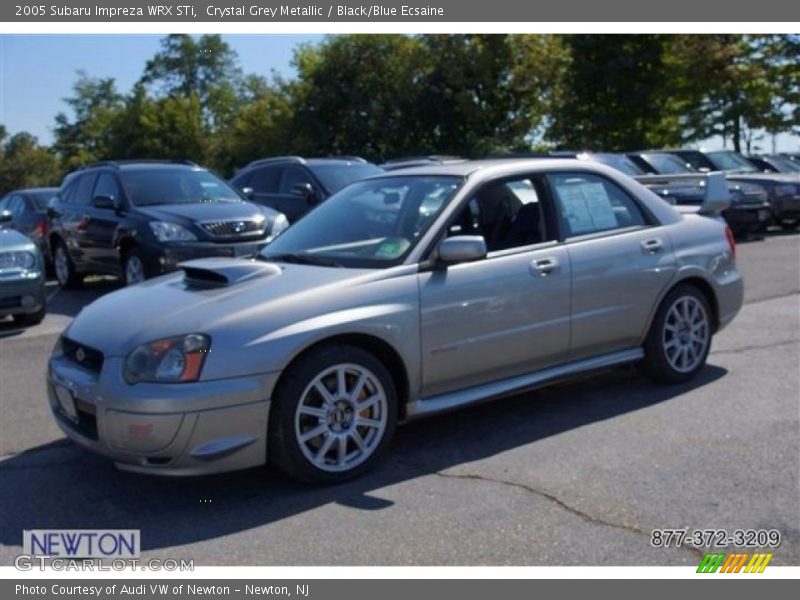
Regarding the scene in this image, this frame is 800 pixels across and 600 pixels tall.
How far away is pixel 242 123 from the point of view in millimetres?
42750

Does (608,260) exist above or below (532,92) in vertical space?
below

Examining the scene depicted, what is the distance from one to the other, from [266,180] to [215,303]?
9611 mm

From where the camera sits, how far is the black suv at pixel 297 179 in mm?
13203

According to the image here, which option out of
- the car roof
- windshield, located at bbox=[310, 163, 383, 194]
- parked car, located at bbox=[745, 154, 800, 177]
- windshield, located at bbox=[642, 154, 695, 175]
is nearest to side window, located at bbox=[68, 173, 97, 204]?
windshield, located at bbox=[310, 163, 383, 194]

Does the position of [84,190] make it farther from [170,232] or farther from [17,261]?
[17,261]

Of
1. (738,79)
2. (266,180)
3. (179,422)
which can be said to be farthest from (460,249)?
(738,79)

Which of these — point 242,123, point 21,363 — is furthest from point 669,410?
point 242,123

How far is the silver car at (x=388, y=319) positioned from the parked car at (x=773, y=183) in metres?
11.7

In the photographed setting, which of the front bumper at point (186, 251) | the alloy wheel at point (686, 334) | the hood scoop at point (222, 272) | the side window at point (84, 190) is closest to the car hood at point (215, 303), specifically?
the hood scoop at point (222, 272)

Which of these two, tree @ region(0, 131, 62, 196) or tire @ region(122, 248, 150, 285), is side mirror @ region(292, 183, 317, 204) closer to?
tire @ region(122, 248, 150, 285)

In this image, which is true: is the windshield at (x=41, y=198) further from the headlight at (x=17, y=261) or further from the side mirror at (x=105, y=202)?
the headlight at (x=17, y=261)

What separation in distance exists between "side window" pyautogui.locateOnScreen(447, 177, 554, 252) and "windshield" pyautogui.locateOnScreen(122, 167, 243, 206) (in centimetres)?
625

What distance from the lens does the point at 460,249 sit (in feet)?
17.3
